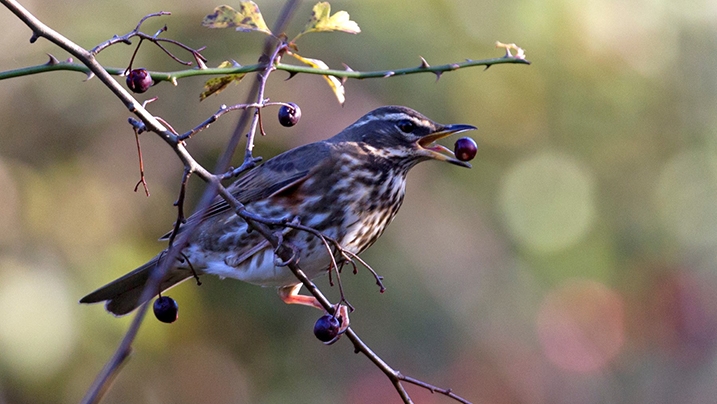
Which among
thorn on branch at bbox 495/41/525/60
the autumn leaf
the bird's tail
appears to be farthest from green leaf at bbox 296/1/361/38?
the bird's tail

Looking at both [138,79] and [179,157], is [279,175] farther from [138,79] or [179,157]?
[179,157]

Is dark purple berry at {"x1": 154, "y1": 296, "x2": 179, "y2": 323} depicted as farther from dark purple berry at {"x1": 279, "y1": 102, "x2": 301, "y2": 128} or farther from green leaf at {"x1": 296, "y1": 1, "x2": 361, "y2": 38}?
green leaf at {"x1": 296, "y1": 1, "x2": 361, "y2": 38}

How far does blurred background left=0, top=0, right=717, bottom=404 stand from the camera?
5039 millimetres

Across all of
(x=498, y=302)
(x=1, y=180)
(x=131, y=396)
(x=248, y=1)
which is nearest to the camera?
(x=248, y=1)

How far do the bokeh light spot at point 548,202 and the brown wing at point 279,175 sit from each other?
124 inches

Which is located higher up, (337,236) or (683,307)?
(337,236)

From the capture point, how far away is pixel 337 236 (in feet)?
11.5

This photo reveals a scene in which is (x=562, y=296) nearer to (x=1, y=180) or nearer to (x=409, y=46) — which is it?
(x=409, y=46)

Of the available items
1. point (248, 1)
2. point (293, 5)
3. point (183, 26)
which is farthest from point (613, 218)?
point (293, 5)

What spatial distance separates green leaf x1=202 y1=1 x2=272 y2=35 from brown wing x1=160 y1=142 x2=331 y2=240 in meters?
1.03

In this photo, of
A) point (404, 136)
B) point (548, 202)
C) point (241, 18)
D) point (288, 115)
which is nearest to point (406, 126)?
point (404, 136)

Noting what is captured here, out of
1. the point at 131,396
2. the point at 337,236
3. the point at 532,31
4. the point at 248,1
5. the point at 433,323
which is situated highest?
the point at 248,1

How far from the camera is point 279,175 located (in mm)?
3752

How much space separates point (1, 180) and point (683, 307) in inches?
199
